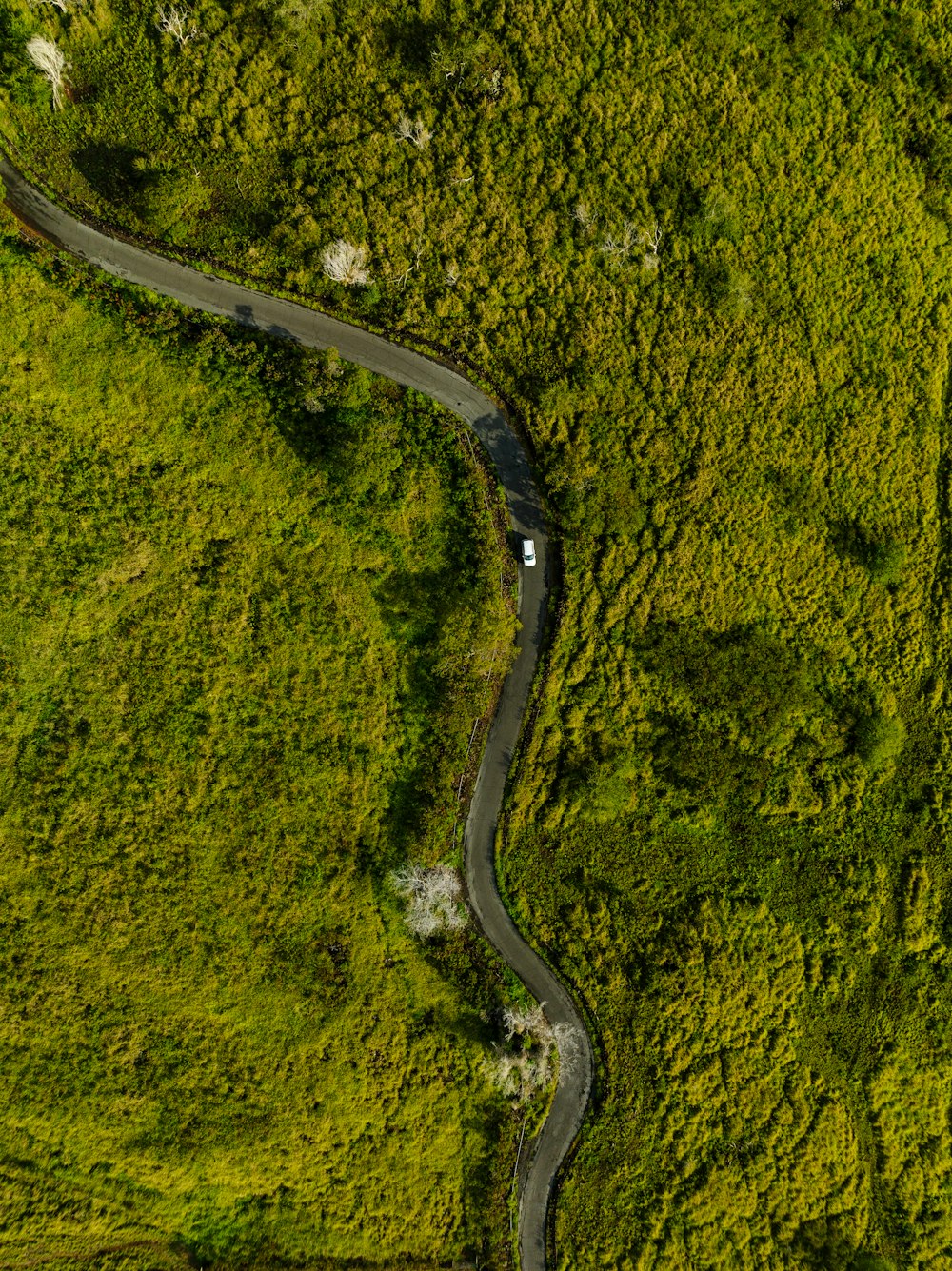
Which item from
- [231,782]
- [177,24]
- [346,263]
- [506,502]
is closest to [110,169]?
[177,24]

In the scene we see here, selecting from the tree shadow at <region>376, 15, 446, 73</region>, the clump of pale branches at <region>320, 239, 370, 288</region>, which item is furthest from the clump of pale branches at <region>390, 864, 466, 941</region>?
the tree shadow at <region>376, 15, 446, 73</region>

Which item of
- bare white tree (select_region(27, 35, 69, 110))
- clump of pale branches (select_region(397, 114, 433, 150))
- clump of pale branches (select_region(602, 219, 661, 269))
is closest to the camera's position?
bare white tree (select_region(27, 35, 69, 110))

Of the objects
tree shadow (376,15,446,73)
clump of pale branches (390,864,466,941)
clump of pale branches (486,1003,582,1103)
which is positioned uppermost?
tree shadow (376,15,446,73)

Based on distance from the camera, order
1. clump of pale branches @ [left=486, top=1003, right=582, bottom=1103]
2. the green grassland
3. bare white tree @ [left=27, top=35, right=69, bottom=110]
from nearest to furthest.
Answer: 1. bare white tree @ [left=27, top=35, right=69, bottom=110]
2. the green grassland
3. clump of pale branches @ [left=486, top=1003, right=582, bottom=1103]

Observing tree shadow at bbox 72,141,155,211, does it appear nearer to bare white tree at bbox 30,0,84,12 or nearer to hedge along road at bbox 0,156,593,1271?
hedge along road at bbox 0,156,593,1271

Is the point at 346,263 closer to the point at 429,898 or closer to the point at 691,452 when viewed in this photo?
the point at 691,452

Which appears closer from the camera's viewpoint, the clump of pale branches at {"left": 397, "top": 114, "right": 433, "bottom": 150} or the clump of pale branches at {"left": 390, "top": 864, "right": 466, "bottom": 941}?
the clump of pale branches at {"left": 397, "top": 114, "right": 433, "bottom": 150}

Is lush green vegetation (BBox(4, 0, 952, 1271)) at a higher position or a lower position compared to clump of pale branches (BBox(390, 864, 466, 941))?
higher
